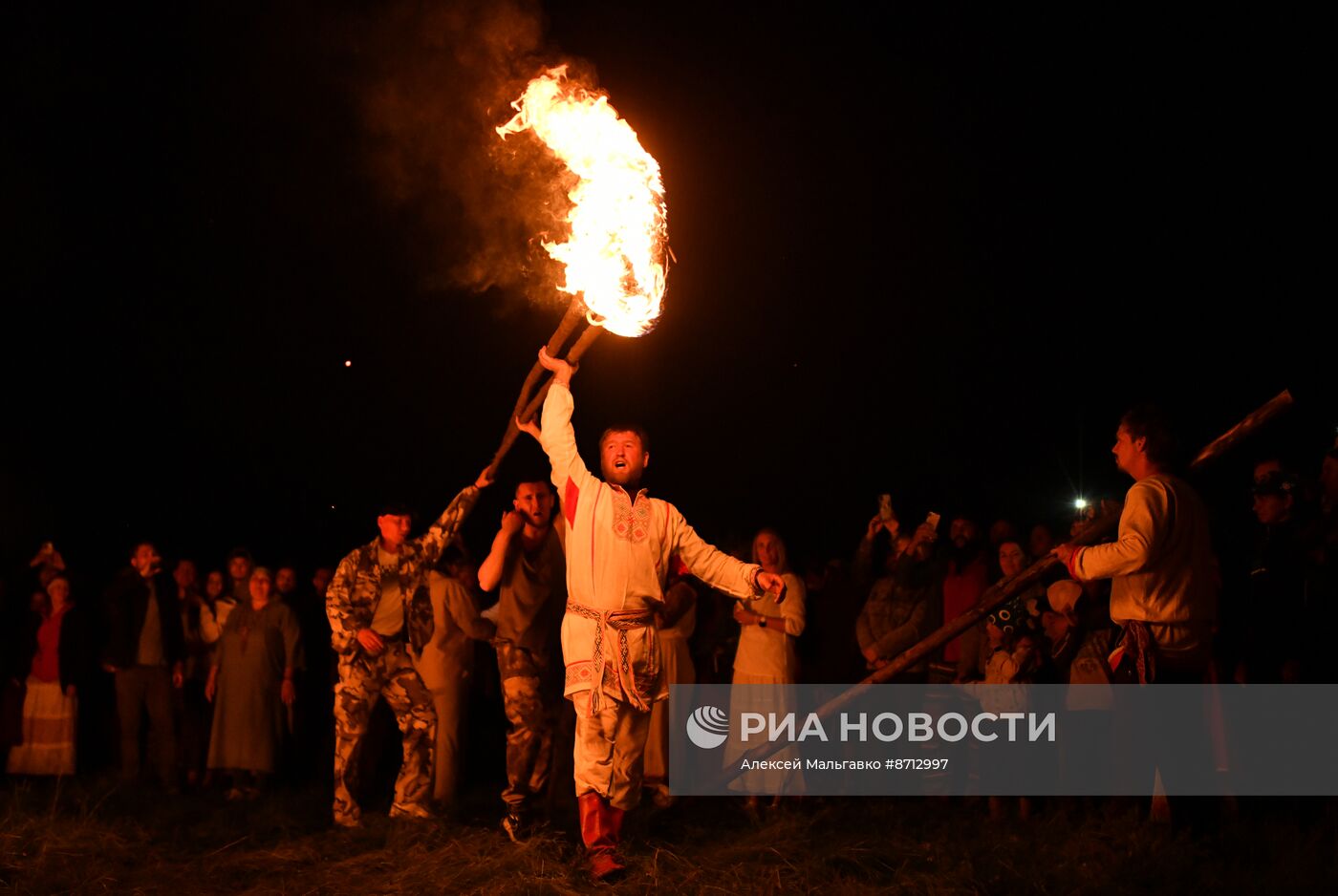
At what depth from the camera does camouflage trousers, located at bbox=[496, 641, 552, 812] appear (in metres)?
7.81

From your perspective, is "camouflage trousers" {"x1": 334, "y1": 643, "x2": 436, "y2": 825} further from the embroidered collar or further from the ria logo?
the embroidered collar

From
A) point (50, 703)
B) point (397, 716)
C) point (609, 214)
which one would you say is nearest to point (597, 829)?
point (397, 716)

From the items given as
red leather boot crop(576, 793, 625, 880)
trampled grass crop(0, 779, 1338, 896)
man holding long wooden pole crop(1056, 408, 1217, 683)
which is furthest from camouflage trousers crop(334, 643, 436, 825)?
man holding long wooden pole crop(1056, 408, 1217, 683)

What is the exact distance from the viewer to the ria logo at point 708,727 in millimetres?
9188

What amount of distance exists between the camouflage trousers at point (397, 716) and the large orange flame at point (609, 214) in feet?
9.99

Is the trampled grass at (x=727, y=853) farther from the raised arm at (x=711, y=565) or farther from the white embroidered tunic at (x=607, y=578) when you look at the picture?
the raised arm at (x=711, y=565)

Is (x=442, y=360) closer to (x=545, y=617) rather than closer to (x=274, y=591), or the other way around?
(x=274, y=591)

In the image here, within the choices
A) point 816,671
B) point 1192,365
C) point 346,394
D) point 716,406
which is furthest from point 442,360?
point 816,671

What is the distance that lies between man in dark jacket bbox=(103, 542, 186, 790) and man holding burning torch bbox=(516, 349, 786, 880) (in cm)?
540

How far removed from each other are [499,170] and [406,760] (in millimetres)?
4030

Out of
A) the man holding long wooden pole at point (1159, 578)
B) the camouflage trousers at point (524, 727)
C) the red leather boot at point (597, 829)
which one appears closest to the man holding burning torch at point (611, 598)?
the red leather boot at point (597, 829)

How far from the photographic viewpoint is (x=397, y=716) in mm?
8344

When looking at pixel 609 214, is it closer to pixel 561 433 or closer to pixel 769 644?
pixel 561 433

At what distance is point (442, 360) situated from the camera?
88.1ft
